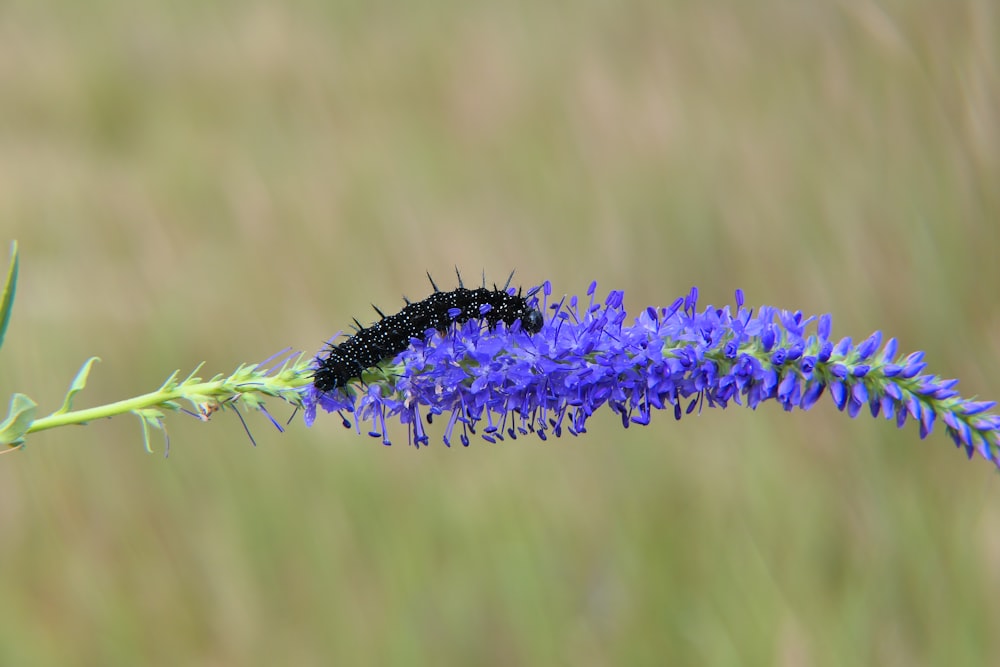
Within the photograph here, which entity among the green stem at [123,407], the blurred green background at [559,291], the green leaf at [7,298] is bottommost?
the green stem at [123,407]

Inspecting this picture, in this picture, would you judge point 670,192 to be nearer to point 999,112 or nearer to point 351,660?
point 999,112

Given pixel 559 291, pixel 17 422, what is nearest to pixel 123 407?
pixel 17 422

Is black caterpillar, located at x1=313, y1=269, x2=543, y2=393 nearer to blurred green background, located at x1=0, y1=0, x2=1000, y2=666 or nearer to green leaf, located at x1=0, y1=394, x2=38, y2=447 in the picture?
green leaf, located at x1=0, y1=394, x2=38, y2=447

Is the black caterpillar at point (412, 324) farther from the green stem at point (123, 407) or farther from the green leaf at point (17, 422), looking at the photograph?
the green leaf at point (17, 422)

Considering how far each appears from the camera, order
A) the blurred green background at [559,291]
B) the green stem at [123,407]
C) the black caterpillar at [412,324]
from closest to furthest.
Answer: the green stem at [123,407], the black caterpillar at [412,324], the blurred green background at [559,291]

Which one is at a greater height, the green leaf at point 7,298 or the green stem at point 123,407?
the green leaf at point 7,298

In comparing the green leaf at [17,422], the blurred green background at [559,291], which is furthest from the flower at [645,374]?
the blurred green background at [559,291]
